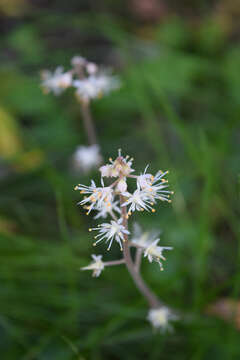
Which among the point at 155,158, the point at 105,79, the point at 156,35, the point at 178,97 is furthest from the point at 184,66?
the point at 105,79

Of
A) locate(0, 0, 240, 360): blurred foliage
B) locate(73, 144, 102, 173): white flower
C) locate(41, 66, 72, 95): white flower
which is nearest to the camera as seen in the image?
locate(0, 0, 240, 360): blurred foliage

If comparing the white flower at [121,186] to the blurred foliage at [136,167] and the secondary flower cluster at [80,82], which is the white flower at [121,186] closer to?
the blurred foliage at [136,167]

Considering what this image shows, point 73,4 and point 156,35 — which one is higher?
point 73,4

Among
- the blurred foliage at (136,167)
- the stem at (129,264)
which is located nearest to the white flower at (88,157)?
the blurred foliage at (136,167)

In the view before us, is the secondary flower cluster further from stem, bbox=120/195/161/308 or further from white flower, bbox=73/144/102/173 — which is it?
stem, bbox=120/195/161/308

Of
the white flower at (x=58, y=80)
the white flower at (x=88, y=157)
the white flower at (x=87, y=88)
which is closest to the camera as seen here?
the white flower at (x=58, y=80)

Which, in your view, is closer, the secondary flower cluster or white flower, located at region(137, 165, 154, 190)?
white flower, located at region(137, 165, 154, 190)

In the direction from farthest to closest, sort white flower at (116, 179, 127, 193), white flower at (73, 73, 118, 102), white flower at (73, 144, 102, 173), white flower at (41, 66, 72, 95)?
white flower at (73, 144, 102, 173)
white flower at (73, 73, 118, 102)
white flower at (41, 66, 72, 95)
white flower at (116, 179, 127, 193)

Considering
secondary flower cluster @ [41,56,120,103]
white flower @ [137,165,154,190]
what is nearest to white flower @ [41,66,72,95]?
secondary flower cluster @ [41,56,120,103]

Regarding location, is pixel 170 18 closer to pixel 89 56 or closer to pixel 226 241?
pixel 89 56
